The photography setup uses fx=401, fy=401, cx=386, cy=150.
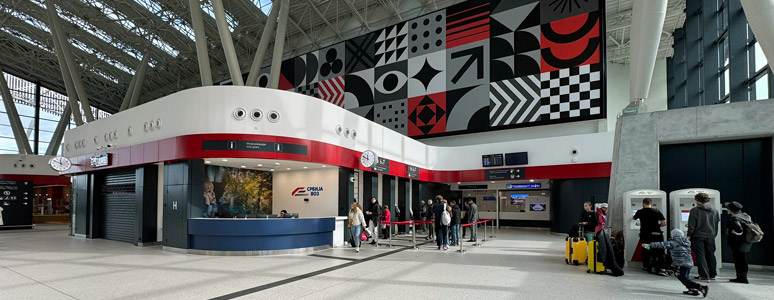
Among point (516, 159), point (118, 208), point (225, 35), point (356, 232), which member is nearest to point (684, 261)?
point (356, 232)

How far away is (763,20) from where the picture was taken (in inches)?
231

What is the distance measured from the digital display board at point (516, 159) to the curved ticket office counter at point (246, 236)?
9.51 metres

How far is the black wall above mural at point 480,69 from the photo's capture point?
15.8 meters

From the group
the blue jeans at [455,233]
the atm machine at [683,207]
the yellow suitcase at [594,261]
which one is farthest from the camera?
the blue jeans at [455,233]

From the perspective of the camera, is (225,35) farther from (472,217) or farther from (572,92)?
(572,92)

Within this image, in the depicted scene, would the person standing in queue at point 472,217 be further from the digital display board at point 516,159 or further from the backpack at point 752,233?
the backpack at point 752,233

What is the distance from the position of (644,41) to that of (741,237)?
Answer: 5019mm

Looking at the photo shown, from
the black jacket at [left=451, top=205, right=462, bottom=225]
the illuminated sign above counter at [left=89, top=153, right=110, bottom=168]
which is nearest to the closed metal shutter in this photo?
the illuminated sign above counter at [left=89, top=153, right=110, bottom=168]

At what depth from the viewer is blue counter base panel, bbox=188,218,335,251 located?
893cm

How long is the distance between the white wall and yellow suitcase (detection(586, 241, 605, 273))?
21.9ft

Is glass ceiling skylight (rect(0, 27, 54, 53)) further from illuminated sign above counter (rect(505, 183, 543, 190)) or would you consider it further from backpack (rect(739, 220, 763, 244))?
backpack (rect(739, 220, 763, 244))

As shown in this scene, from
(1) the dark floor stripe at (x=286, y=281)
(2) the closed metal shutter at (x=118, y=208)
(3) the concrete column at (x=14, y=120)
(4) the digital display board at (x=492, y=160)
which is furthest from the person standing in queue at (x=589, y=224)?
(3) the concrete column at (x=14, y=120)

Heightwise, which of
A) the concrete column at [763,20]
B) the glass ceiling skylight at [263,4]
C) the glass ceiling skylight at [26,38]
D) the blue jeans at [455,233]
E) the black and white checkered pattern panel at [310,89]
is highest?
the glass ceiling skylight at [263,4]

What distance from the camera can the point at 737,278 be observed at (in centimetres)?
595
